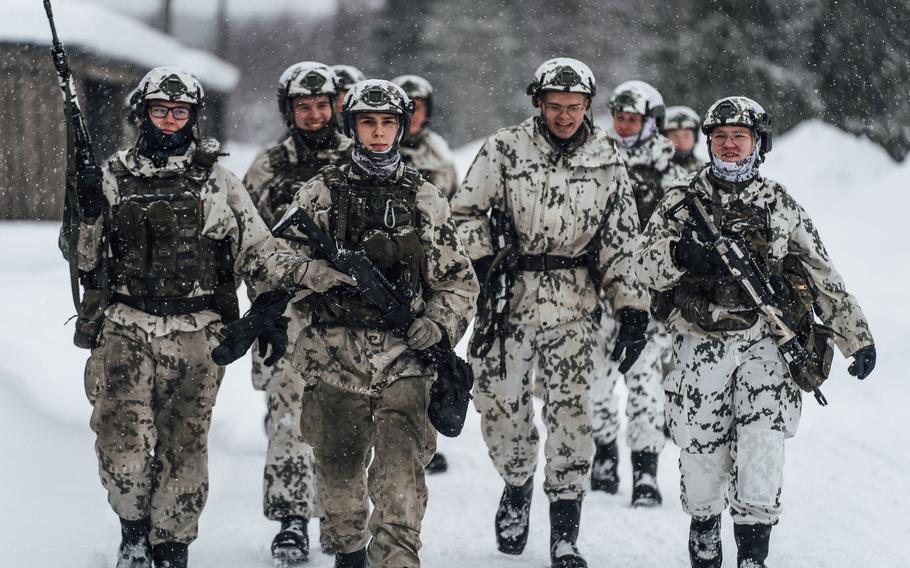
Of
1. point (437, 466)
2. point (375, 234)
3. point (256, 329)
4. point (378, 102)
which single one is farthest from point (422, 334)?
point (437, 466)

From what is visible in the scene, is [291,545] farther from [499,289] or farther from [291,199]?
[291,199]

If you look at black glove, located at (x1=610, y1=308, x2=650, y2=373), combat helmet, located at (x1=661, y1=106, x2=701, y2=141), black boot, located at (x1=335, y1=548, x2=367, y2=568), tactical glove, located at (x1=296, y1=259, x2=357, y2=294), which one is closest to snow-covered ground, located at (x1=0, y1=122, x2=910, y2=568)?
black boot, located at (x1=335, y1=548, x2=367, y2=568)

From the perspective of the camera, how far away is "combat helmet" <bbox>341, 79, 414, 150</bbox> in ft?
17.0

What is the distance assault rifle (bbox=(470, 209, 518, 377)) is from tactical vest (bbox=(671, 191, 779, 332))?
1020 mm

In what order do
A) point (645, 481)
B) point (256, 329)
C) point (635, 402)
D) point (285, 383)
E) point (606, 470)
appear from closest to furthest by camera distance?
point (256, 329), point (285, 383), point (645, 481), point (635, 402), point (606, 470)

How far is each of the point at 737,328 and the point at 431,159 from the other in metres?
3.58

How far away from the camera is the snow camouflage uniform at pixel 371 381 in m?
5.09

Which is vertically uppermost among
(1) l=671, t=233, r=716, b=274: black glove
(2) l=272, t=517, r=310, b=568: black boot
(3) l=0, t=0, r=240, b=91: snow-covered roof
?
(3) l=0, t=0, r=240, b=91: snow-covered roof

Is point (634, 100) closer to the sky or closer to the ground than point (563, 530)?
closer to the sky

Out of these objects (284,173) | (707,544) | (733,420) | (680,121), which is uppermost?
(680,121)

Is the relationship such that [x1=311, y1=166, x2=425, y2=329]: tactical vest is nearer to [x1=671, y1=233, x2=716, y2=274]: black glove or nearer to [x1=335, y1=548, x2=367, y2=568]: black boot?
[x1=335, y1=548, x2=367, y2=568]: black boot

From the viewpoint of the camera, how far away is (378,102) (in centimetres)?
518

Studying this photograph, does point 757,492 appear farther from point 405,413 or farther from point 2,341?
point 2,341

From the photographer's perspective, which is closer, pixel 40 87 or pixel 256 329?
pixel 256 329
